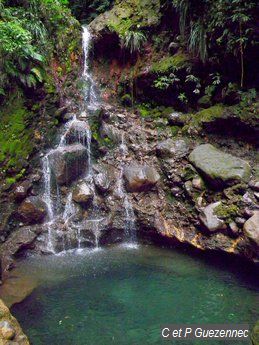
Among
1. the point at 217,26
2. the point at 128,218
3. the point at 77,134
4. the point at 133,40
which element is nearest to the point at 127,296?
the point at 128,218

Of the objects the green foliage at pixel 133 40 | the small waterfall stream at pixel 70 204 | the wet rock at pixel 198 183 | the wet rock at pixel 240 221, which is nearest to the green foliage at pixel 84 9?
the green foliage at pixel 133 40

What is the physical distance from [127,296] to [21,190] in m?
3.85

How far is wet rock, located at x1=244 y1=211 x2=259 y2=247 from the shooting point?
20.3 feet

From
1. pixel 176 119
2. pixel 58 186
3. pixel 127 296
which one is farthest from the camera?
pixel 176 119

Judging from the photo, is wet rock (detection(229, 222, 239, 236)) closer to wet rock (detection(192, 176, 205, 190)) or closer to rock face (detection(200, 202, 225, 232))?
rock face (detection(200, 202, 225, 232))

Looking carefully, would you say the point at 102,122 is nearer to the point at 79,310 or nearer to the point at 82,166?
the point at 82,166

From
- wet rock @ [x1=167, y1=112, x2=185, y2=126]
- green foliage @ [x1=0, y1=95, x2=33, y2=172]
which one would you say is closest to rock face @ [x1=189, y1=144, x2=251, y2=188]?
wet rock @ [x1=167, y1=112, x2=185, y2=126]

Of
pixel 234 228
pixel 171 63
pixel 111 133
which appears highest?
pixel 171 63

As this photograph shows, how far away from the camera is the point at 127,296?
5965 mm

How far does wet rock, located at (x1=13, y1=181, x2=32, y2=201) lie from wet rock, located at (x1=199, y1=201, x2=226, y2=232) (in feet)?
14.6

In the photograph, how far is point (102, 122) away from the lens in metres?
9.49

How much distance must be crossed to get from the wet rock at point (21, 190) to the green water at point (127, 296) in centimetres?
164

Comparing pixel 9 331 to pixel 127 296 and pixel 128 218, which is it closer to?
pixel 127 296

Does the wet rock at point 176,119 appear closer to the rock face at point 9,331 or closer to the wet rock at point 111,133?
the wet rock at point 111,133
